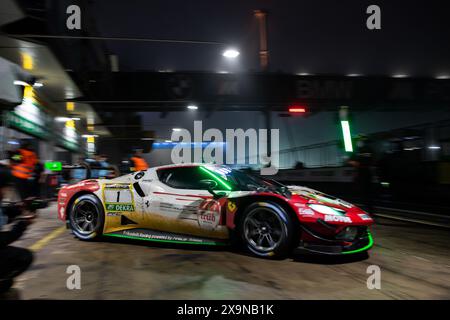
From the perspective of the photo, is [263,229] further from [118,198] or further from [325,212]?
[118,198]

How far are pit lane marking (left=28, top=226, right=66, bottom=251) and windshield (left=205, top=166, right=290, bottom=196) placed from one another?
263 centimetres

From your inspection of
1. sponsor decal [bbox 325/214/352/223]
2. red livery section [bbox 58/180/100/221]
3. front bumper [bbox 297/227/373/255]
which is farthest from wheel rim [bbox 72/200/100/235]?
sponsor decal [bbox 325/214/352/223]

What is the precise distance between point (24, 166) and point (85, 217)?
296 centimetres

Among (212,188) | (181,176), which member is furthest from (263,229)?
(181,176)

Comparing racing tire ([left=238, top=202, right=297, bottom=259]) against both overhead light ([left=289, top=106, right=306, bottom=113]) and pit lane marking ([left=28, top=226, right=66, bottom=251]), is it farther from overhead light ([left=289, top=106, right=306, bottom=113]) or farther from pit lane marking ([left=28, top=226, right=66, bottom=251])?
overhead light ([left=289, top=106, right=306, bottom=113])

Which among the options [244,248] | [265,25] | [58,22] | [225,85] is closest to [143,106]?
[225,85]

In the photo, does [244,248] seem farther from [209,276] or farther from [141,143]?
[141,143]

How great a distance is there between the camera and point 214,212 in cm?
502

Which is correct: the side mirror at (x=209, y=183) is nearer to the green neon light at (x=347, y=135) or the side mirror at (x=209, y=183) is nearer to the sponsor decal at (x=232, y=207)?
the sponsor decal at (x=232, y=207)

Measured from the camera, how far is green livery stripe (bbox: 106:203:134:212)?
18.3ft

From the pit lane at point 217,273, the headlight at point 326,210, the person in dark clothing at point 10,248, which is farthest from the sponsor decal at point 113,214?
the headlight at point 326,210

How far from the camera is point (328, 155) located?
18.2m

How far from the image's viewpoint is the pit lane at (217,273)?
11.2 ft
